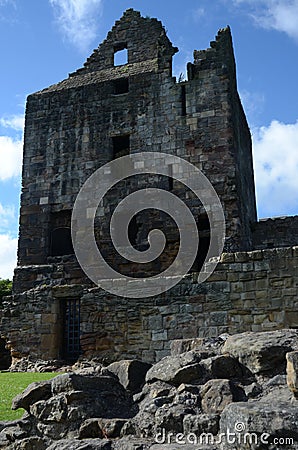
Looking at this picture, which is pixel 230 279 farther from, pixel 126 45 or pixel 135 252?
pixel 126 45

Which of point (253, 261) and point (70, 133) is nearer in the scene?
point (253, 261)

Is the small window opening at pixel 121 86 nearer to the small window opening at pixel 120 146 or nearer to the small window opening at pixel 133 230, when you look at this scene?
the small window opening at pixel 120 146

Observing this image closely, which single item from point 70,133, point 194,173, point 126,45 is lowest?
point 194,173

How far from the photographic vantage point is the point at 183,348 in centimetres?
516

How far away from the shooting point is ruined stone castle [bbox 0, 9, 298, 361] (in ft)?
40.9

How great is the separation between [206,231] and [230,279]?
5984 mm

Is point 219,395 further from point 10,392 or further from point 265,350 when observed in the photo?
point 10,392

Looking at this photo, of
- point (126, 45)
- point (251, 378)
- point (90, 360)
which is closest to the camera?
point (251, 378)

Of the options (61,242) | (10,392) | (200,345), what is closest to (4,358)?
(61,242)

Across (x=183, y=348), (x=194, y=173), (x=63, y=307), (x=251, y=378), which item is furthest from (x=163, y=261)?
(x=251, y=378)

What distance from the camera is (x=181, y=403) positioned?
4.08 m

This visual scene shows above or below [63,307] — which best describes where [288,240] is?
above

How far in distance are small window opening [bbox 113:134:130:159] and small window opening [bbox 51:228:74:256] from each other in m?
3.00

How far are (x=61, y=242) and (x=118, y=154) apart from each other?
3.48 meters
